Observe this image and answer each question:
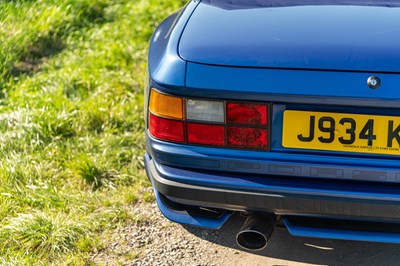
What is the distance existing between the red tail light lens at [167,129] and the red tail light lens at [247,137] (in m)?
0.21

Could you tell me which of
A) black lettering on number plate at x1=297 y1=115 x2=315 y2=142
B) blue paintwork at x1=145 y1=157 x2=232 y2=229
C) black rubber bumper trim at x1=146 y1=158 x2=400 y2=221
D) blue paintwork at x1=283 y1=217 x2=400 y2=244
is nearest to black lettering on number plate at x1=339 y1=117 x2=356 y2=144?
black lettering on number plate at x1=297 y1=115 x2=315 y2=142

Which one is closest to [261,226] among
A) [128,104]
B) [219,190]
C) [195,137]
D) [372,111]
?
[219,190]

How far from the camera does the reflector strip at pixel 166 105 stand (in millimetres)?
2588

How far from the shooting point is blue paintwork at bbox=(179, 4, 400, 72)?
248cm

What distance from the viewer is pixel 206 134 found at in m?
2.58

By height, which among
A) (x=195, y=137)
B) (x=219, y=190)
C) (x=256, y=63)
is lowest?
(x=219, y=190)

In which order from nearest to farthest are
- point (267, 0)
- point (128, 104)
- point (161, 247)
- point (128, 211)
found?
point (267, 0) < point (161, 247) < point (128, 211) < point (128, 104)

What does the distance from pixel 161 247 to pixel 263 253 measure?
1.65ft

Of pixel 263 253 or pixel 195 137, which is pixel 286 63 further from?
pixel 263 253

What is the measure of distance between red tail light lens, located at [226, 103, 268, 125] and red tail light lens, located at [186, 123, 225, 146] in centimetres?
6

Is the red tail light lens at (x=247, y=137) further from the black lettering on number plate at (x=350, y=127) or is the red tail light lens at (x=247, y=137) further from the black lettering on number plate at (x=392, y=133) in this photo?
the black lettering on number plate at (x=392, y=133)

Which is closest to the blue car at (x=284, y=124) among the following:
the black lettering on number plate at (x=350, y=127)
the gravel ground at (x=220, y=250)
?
the black lettering on number plate at (x=350, y=127)

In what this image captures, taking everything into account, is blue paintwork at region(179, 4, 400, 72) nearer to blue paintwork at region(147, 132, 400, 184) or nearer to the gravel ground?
blue paintwork at region(147, 132, 400, 184)

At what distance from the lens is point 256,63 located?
2.51 metres
